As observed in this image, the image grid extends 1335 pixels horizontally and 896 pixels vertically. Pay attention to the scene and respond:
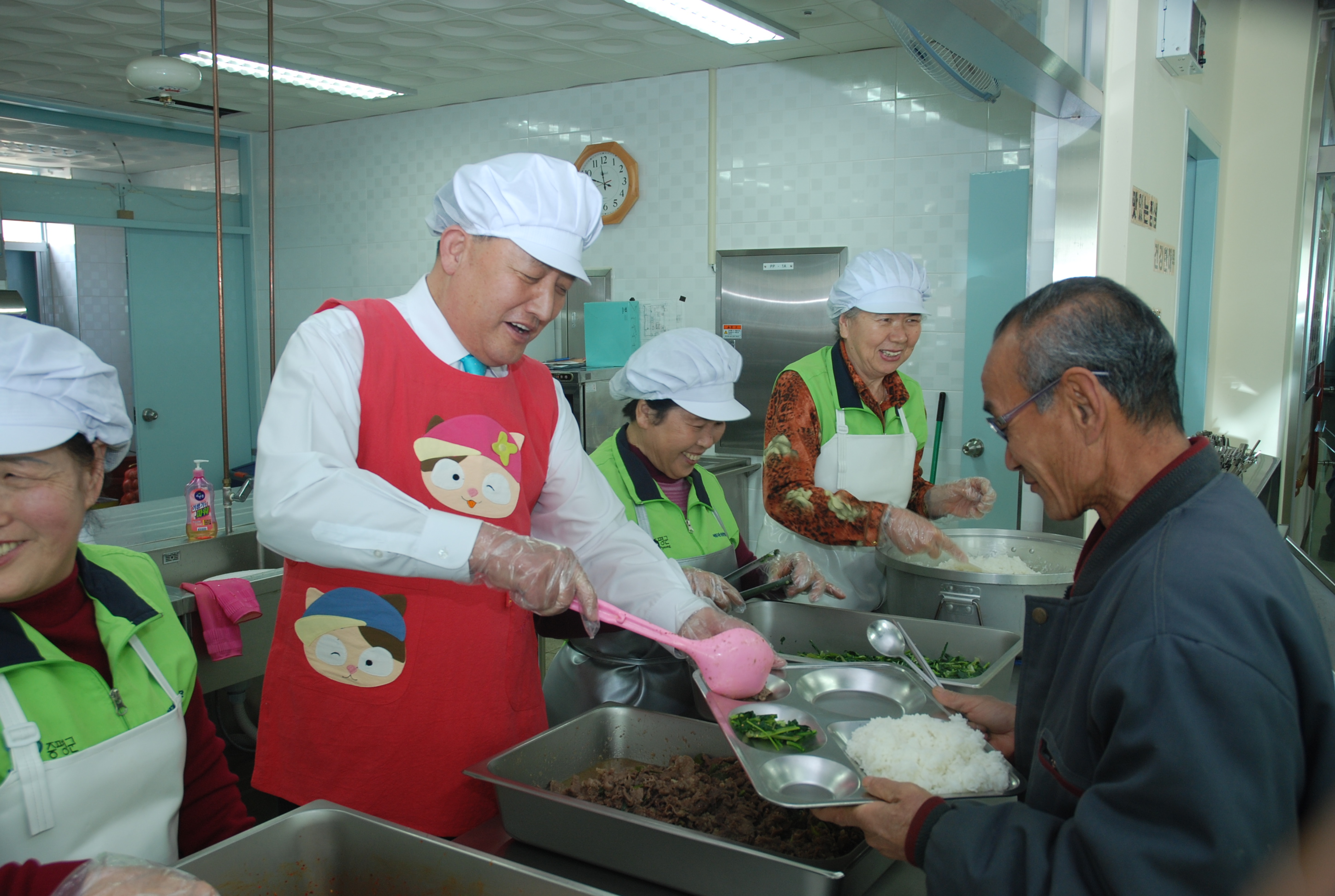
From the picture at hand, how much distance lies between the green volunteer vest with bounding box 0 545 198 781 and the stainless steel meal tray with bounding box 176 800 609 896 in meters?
0.24

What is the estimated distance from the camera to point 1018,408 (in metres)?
1.18

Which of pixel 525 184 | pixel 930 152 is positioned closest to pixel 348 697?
pixel 525 184

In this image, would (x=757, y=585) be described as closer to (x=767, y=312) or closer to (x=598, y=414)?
(x=598, y=414)

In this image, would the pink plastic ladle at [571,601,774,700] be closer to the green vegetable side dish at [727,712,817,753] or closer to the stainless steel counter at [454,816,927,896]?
the green vegetable side dish at [727,712,817,753]

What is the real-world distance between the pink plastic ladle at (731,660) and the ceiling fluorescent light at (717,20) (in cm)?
364

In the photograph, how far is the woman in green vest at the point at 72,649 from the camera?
1.12m

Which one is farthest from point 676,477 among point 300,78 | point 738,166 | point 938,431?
point 300,78

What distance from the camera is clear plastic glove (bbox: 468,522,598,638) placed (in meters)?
1.37

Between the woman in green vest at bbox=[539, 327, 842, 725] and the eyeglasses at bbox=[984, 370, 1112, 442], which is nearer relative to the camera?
the eyeglasses at bbox=[984, 370, 1112, 442]

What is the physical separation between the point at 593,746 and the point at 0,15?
5.53 metres

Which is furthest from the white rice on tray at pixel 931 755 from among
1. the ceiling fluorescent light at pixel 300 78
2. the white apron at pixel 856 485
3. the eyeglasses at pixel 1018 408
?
the ceiling fluorescent light at pixel 300 78

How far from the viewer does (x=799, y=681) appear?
1704mm

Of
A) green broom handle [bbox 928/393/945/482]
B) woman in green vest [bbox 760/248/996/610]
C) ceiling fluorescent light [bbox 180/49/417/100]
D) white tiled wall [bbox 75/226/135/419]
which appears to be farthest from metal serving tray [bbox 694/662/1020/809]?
white tiled wall [bbox 75/226/135/419]

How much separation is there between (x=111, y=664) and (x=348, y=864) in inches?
16.7
